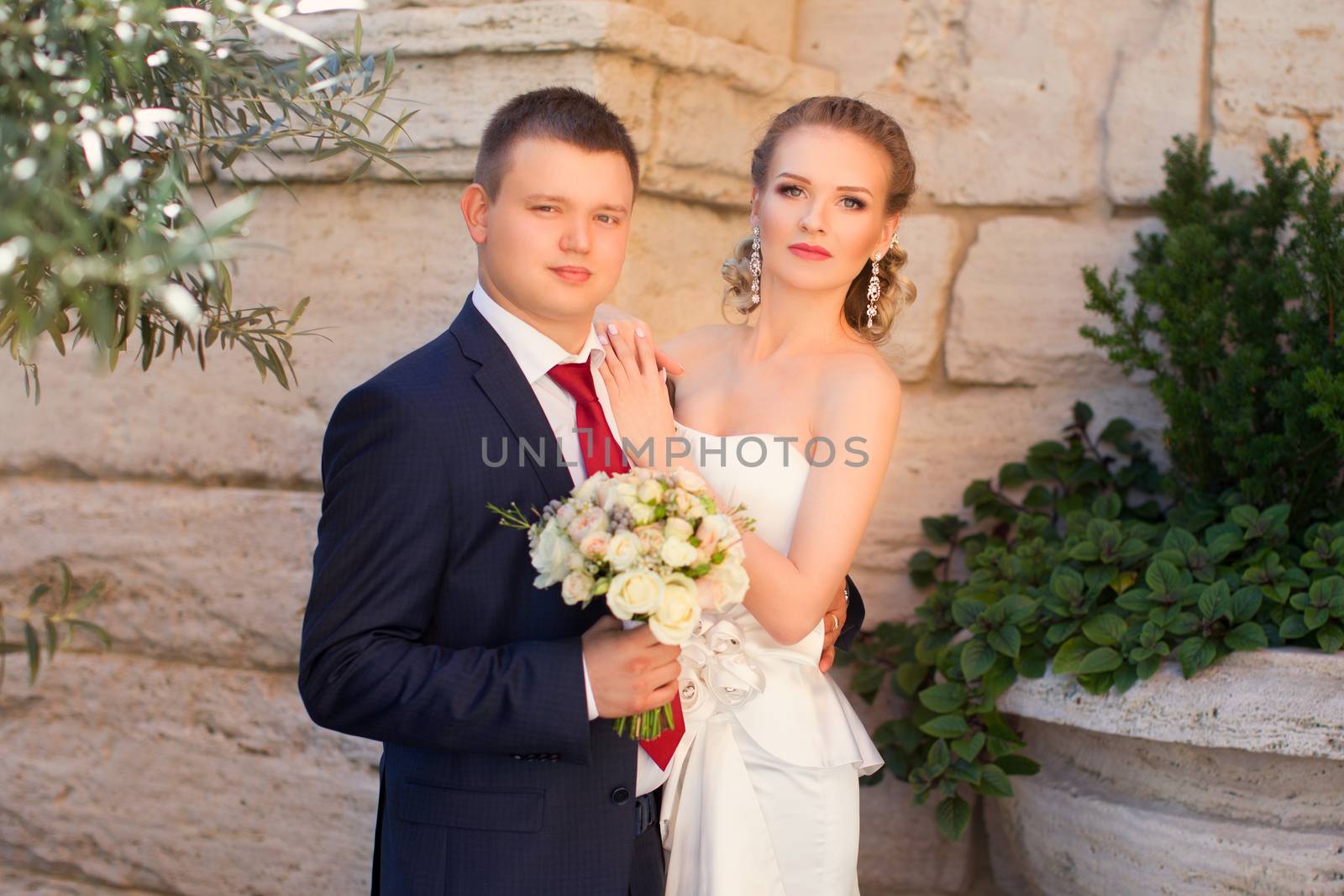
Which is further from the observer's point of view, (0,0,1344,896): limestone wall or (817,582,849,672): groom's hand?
(0,0,1344,896): limestone wall

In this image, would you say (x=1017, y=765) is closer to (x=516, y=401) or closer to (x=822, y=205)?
(x=822, y=205)

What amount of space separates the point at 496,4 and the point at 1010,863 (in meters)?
2.79

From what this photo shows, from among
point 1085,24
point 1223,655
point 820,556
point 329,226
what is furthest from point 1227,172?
point 329,226

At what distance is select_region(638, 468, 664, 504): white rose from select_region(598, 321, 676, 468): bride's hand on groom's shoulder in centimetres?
35

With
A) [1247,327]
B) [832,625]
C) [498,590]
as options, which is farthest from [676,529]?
[1247,327]

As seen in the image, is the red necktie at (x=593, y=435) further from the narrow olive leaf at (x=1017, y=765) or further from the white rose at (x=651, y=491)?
the narrow olive leaf at (x=1017, y=765)

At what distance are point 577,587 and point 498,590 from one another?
0.93 ft

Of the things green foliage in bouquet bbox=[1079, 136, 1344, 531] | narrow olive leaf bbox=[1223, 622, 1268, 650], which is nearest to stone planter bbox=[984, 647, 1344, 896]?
narrow olive leaf bbox=[1223, 622, 1268, 650]

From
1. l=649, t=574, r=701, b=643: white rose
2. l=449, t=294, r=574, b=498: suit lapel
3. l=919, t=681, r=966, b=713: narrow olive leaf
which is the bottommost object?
l=919, t=681, r=966, b=713: narrow olive leaf

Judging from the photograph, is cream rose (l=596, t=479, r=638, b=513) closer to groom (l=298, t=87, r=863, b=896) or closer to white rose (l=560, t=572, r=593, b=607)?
white rose (l=560, t=572, r=593, b=607)

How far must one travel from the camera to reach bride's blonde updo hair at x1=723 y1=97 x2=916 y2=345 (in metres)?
2.39

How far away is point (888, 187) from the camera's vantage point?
2428mm

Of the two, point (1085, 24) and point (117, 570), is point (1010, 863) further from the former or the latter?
point (117, 570)

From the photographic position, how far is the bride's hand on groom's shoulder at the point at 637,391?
204 cm
